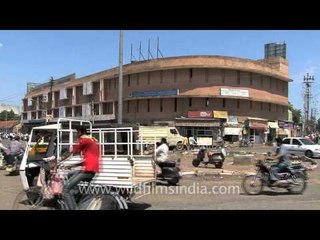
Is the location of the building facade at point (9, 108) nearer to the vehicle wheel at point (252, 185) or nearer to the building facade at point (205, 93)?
the building facade at point (205, 93)

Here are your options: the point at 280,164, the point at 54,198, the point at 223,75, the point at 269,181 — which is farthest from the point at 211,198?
the point at 223,75

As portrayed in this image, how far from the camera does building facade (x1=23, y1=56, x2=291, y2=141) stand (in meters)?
58.8

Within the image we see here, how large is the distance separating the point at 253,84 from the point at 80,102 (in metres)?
32.9

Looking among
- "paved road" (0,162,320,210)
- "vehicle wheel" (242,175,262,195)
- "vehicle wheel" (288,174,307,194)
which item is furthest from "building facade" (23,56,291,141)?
"vehicle wheel" (242,175,262,195)

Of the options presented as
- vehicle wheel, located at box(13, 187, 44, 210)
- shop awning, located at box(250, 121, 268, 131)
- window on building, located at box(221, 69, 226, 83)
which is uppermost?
window on building, located at box(221, 69, 226, 83)

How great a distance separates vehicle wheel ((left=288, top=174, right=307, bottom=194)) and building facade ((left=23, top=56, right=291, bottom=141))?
44.2 meters

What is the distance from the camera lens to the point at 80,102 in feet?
271

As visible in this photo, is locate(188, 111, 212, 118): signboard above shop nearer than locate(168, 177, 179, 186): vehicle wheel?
No

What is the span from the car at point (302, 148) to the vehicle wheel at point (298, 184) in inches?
745

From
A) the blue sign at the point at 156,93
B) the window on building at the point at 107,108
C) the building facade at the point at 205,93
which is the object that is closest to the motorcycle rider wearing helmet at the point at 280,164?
the building facade at the point at 205,93

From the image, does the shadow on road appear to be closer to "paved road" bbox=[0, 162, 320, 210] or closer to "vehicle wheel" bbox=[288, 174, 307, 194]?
"paved road" bbox=[0, 162, 320, 210]

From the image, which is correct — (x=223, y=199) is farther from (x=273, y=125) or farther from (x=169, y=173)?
(x=273, y=125)
